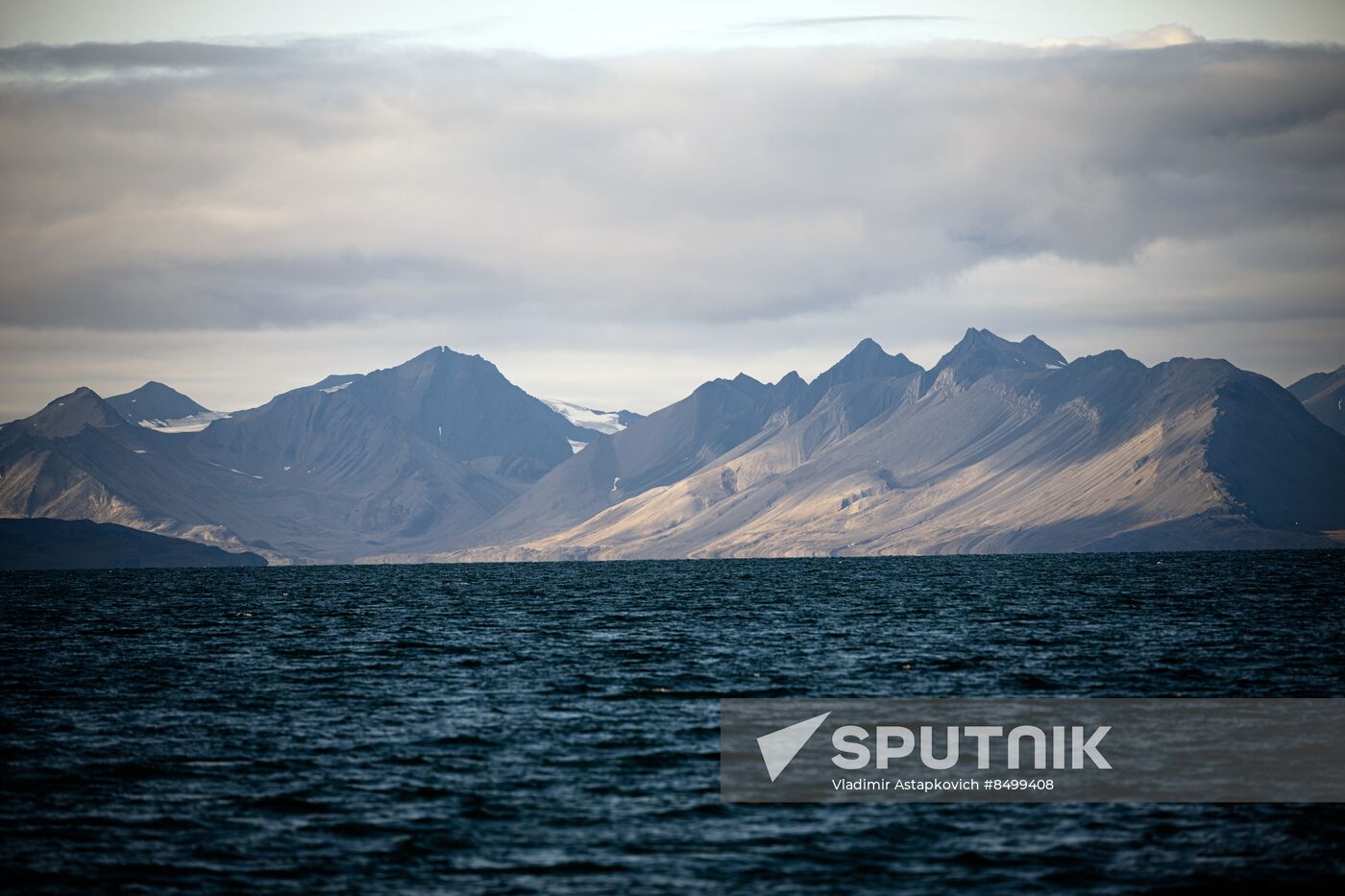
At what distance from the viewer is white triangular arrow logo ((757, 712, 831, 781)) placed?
5229 cm

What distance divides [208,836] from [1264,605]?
125494mm

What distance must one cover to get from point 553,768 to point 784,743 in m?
10.2

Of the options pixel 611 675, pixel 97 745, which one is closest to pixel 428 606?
pixel 611 675

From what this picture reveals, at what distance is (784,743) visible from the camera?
186 ft

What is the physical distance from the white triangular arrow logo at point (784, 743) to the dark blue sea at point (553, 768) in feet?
8.60

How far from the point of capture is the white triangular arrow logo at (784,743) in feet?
172

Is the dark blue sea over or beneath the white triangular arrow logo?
beneath

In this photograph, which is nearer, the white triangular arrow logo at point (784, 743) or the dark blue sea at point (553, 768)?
the dark blue sea at point (553, 768)

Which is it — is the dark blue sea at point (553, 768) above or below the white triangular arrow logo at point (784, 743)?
below

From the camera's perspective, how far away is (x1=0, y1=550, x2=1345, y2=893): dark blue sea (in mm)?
38375

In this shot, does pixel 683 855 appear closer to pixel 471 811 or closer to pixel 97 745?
pixel 471 811

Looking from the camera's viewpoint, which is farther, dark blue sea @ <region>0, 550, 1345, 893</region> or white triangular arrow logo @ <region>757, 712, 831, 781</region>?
white triangular arrow logo @ <region>757, 712, 831, 781</region>

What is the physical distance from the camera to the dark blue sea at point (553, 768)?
→ 3838cm

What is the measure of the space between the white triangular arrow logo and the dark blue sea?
103 inches
